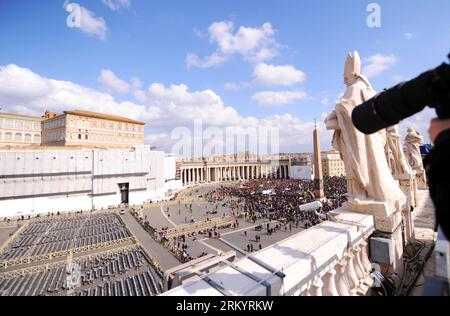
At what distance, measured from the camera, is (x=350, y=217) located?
15.8 ft

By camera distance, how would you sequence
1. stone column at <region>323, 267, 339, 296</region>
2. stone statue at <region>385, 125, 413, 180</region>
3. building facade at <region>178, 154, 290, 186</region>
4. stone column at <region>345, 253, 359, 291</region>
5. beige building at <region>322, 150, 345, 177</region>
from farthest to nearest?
beige building at <region>322, 150, 345, 177</region>
building facade at <region>178, 154, 290, 186</region>
stone statue at <region>385, 125, 413, 180</region>
stone column at <region>345, 253, 359, 291</region>
stone column at <region>323, 267, 339, 296</region>

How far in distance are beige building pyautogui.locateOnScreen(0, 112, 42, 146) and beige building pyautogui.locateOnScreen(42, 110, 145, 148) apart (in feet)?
6.05

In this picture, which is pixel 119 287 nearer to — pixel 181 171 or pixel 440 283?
pixel 440 283

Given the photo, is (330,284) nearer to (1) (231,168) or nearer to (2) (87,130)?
(2) (87,130)

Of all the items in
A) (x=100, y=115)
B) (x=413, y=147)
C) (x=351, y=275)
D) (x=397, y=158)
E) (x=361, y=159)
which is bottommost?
(x=351, y=275)

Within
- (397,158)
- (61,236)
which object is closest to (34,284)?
(61,236)

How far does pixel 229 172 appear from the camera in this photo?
92.7 metres

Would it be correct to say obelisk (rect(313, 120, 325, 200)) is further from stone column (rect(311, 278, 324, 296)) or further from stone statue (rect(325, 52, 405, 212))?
Answer: stone column (rect(311, 278, 324, 296))

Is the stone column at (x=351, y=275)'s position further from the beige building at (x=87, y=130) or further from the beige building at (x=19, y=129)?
the beige building at (x=19, y=129)

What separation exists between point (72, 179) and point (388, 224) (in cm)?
3909

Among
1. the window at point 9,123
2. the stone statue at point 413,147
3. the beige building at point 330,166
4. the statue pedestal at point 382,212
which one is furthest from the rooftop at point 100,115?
the beige building at point 330,166

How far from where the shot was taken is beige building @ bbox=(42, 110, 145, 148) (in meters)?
42.6

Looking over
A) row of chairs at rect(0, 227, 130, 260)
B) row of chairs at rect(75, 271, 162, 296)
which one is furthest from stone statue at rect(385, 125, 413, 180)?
row of chairs at rect(0, 227, 130, 260)
